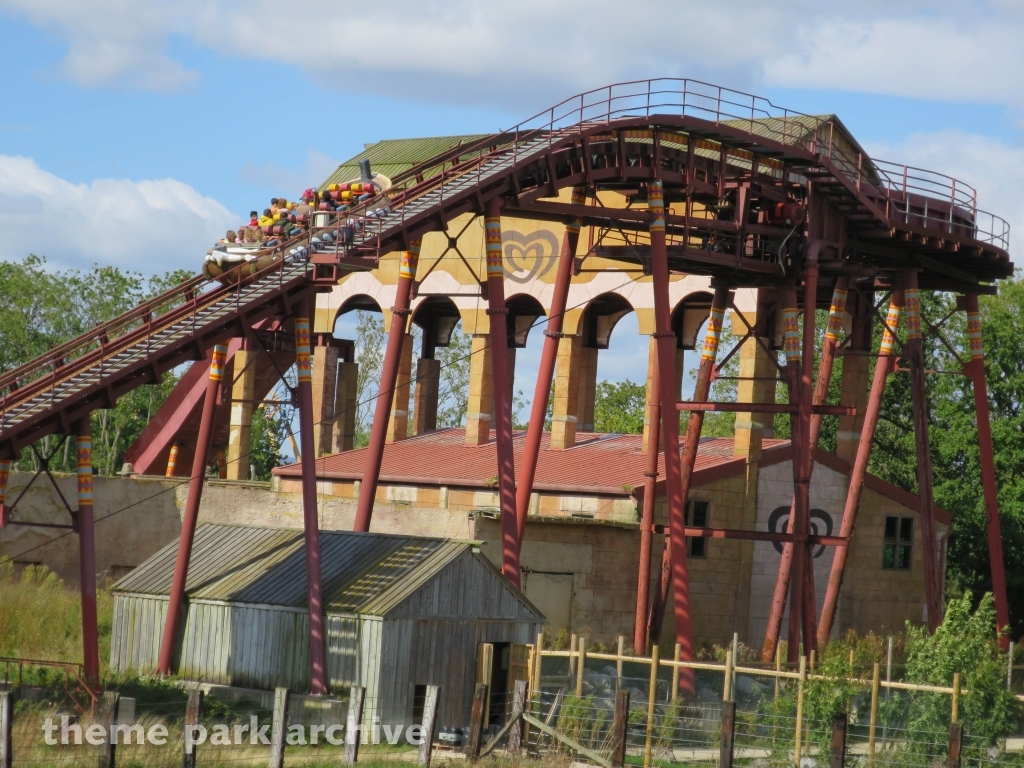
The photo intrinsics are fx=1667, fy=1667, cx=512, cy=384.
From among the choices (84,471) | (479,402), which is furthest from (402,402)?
(84,471)

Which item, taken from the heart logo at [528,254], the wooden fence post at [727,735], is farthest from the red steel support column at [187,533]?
the heart logo at [528,254]

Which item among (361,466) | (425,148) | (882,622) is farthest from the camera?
(425,148)

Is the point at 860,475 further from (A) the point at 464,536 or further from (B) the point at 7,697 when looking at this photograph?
(B) the point at 7,697

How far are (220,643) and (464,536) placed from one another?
29.4ft

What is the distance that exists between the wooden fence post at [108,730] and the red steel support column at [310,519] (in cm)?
720

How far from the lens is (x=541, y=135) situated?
32.0 meters

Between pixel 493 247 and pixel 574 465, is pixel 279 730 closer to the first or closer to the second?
pixel 493 247

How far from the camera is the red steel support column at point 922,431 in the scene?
35938mm

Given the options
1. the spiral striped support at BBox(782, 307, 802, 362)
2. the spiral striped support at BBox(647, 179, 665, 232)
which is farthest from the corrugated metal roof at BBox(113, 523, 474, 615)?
the spiral striped support at BBox(782, 307, 802, 362)

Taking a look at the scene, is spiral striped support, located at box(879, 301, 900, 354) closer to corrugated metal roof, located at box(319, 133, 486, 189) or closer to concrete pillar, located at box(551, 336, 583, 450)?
concrete pillar, located at box(551, 336, 583, 450)

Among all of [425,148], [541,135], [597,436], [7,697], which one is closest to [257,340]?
[541,135]

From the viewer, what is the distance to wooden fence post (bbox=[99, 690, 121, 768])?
18.6 meters

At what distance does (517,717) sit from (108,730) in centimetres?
596

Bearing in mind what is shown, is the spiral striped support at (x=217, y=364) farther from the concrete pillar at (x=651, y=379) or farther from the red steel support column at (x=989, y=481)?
the red steel support column at (x=989, y=481)
